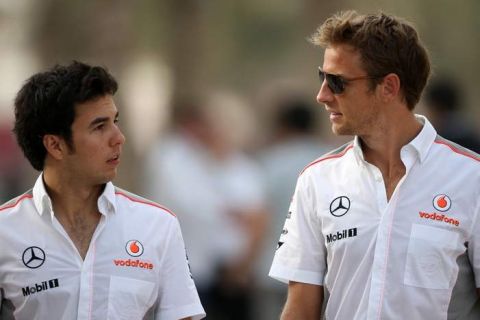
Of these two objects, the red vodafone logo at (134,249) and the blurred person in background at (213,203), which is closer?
the red vodafone logo at (134,249)

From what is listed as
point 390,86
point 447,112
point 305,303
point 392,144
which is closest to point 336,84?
point 390,86

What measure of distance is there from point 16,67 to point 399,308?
85.8ft

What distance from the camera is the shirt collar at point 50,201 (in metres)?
7.06

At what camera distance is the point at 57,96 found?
7.08 m

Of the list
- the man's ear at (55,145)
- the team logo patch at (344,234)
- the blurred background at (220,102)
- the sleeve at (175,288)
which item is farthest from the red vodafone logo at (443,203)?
the man's ear at (55,145)

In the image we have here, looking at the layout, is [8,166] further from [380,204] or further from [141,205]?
[380,204]

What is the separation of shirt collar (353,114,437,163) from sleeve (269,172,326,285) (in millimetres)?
295

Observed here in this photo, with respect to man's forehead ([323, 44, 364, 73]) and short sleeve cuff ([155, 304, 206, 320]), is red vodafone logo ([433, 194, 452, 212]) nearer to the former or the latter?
man's forehead ([323, 44, 364, 73])

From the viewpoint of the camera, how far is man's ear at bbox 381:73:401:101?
7.11m

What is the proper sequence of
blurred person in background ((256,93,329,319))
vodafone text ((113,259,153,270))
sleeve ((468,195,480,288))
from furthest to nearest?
blurred person in background ((256,93,329,319))
vodafone text ((113,259,153,270))
sleeve ((468,195,480,288))

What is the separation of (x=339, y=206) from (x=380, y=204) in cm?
21

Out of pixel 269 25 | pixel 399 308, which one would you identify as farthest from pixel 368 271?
pixel 269 25

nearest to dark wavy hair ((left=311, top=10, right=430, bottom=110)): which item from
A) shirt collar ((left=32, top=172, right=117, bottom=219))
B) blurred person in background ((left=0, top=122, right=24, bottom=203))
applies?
shirt collar ((left=32, top=172, right=117, bottom=219))

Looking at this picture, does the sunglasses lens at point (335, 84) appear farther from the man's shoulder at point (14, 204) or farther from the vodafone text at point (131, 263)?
the man's shoulder at point (14, 204)
